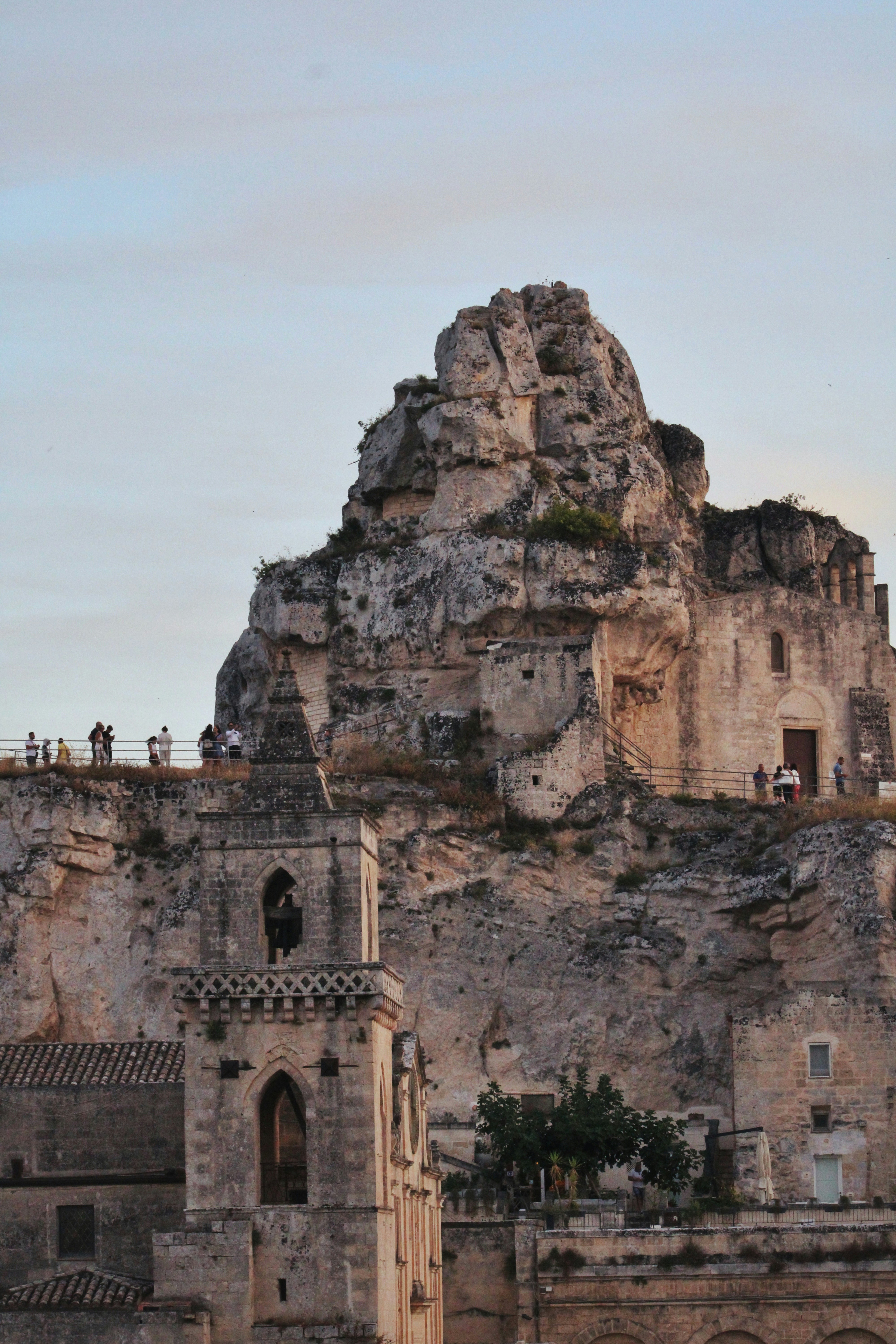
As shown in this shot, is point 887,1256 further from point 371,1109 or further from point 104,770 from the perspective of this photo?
point 104,770

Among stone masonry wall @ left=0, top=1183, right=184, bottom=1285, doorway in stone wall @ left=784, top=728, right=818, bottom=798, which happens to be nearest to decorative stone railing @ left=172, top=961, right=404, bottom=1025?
stone masonry wall @ left=0, top=1183, right=184, bottom=1285

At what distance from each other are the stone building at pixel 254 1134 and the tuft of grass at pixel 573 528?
54.1 feet

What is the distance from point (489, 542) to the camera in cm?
6475

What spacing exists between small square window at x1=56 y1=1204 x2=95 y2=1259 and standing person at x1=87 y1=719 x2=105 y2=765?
15921 millimetres

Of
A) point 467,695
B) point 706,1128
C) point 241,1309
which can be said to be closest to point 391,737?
point 467,695

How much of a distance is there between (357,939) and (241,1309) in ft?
20.1

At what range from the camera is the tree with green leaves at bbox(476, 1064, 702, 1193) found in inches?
2189

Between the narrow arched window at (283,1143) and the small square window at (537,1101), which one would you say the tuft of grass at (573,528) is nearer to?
the small square window at (537,1101)

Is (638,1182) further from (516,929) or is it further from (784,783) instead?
(784,783)

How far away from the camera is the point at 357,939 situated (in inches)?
1818

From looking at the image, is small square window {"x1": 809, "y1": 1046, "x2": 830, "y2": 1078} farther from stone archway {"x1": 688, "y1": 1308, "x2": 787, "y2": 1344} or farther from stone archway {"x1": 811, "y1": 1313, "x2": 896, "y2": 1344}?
stone archway {"x1": 688, "y1": 1308, "x2": 787, "y2": 1344}

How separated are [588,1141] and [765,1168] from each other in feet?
11.7

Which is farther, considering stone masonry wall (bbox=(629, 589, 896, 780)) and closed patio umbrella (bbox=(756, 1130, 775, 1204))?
stone masonry wall (bbox=(629, 589, 896, 780))

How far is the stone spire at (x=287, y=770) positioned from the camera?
47.0 m
